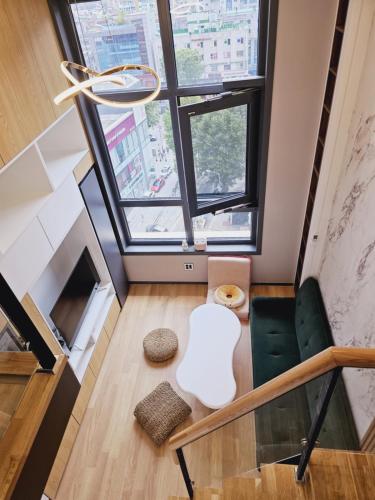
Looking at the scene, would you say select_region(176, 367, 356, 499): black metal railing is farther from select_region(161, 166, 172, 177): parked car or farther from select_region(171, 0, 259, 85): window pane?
select_region(161, 166, 172, 177): parked car

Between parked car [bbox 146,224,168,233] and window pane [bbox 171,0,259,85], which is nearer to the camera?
window pane [bbox 171,0,259,85]

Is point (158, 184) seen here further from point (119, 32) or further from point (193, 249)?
point (119, 32)

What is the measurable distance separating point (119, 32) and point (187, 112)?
0.90 meters

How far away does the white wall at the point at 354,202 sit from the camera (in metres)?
2.19

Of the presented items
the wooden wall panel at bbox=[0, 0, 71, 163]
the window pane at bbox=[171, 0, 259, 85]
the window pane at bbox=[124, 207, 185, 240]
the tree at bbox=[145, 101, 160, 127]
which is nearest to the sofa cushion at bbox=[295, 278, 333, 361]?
the window pane at bbox=[124, 207, 185, 240]

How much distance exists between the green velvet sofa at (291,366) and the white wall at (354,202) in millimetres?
130

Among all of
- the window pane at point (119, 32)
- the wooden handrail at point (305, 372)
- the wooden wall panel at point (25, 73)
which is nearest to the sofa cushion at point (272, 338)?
the wooden handrail at point (305, 372)

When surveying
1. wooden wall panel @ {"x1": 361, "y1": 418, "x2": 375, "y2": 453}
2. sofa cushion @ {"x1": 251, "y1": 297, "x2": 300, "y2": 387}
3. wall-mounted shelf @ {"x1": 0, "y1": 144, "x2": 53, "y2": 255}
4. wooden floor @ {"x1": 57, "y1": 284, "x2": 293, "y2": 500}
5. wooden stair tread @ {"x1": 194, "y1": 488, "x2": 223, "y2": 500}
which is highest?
wall-mounted shelf @ {"x1": 0, "y1": 144, "x2": 53, "y2": 255}

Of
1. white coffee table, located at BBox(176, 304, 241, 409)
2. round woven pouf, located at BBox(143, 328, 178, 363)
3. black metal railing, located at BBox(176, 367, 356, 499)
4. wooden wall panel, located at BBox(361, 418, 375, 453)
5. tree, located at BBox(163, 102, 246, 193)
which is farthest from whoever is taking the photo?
round woven pouf, located at BBox(143, 328, 178, 363)

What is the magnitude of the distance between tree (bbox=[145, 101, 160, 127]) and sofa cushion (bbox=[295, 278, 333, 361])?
7.40 ft

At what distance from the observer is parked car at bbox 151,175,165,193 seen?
3891 millimetres

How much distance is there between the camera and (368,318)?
7.05 feet

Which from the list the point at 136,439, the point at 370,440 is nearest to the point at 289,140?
the point at 370,440

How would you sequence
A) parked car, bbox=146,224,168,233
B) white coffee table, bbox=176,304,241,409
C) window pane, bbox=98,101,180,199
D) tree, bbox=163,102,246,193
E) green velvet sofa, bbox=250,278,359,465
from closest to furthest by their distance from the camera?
green velvet sofa, bbox=250,278,359,465, white coffee table, bbox=176,304,241,409, tree, bbox=163,102,246,193, window pane, bbox=98,101,180,199, parked car, bbox=146,224,168,233
